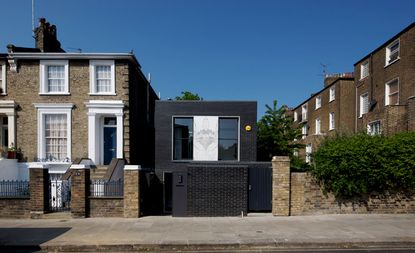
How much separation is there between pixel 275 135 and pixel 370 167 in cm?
836

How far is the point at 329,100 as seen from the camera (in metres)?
26.9

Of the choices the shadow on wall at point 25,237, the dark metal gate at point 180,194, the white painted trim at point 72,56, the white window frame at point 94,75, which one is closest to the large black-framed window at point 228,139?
the dark metal gate at point 180,194

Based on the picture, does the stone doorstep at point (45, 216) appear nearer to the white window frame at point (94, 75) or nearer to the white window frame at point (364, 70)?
the white window frame at point (94, 75)

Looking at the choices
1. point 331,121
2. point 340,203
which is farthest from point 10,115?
point 331,121

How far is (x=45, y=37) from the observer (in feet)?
57.6

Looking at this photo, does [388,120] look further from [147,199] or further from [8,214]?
[8,214]

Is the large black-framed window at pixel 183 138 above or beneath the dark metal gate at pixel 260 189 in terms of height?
above

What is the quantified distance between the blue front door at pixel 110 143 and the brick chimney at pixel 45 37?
679cm

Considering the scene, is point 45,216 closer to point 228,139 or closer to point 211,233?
point 211,233

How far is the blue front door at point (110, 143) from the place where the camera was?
1633 cm

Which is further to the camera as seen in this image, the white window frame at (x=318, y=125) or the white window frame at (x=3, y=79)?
the white window frame at (x=318, y=125)

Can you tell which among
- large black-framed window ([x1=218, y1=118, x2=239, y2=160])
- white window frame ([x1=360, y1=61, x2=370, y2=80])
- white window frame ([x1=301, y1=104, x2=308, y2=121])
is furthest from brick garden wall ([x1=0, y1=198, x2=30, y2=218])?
white window frame ([x1=301, y1=104, x2=308, y2=121])

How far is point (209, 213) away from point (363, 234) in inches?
214

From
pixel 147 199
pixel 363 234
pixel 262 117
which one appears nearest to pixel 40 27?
Result: pixel 147 199
